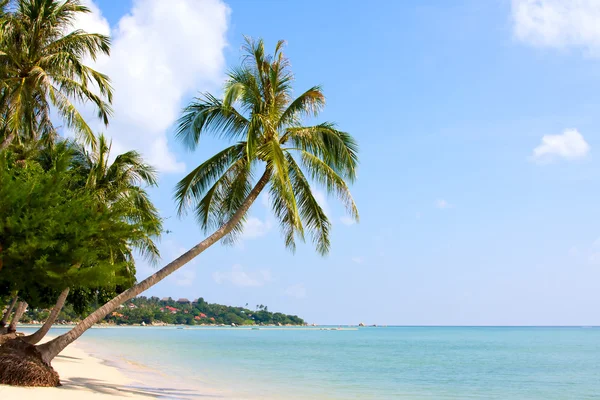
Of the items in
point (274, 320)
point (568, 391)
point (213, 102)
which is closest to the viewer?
point (213, 102)

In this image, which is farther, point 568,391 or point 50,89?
point 568,391

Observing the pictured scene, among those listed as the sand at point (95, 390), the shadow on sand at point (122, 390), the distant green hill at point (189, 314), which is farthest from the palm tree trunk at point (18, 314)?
the distant green hill at point (189, 314)

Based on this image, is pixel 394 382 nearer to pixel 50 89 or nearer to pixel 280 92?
pixel 280 92

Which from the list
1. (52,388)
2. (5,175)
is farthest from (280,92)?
(52,388)

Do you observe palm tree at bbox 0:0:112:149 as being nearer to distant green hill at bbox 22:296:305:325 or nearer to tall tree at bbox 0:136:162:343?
tall tree at bbox 0:136:162:343

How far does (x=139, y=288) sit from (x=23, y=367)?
8.35 feet

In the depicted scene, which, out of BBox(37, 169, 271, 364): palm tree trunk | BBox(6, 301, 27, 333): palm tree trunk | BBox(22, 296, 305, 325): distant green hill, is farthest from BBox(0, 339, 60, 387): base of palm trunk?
BBox(22, 296, 305, 325): distant green hill

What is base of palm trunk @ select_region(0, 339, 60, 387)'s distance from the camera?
10.9m

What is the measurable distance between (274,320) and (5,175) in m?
171

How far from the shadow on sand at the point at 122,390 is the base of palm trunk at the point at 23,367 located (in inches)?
16.6

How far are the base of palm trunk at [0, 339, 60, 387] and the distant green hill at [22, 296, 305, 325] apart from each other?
356 feet

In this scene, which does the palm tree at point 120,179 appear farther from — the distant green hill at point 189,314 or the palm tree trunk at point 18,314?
the distant green hill at point 189,314

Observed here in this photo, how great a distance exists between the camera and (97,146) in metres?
15.0

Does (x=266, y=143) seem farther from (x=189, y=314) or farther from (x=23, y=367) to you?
(x=189, y=314)
